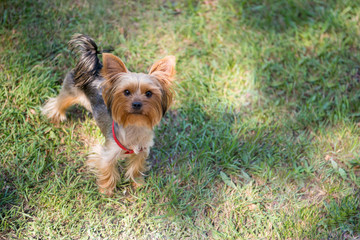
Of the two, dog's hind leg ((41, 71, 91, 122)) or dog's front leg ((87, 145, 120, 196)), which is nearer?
dog's front leg ((87, 145, 120, 196))

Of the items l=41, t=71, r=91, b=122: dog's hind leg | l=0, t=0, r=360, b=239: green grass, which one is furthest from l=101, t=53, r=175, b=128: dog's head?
l=0, t=0, r=360, b=239: green grass

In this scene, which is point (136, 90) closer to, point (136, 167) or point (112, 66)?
point (112, 66)

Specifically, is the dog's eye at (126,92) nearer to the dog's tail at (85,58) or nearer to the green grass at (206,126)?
the dog's tail at (85,58)

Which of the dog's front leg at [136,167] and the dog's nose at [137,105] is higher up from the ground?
the dog's nose at [137,105]

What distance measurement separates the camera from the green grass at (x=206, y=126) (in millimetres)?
3842

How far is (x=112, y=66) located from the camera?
3072 millimetres

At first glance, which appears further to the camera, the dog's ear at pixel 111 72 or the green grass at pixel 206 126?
the green grass at pixel 206 126

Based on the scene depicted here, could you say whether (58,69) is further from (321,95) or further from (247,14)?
(321,95)

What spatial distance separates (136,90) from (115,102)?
23 centimetres

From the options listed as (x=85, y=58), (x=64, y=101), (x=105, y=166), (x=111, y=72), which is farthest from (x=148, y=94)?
(x=64, y=101)

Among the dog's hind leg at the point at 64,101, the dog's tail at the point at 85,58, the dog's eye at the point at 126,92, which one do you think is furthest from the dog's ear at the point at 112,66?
the dog's hind leg at the point at 64,101

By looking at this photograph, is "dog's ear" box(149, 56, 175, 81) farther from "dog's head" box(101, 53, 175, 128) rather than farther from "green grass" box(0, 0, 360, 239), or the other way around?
"green grass" box(0, 0, 360, 239)

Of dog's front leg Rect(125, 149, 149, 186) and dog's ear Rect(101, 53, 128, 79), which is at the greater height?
dog's ear Rect(101, 53, 128, 79)

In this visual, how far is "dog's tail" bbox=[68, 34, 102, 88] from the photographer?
354 centimetres
